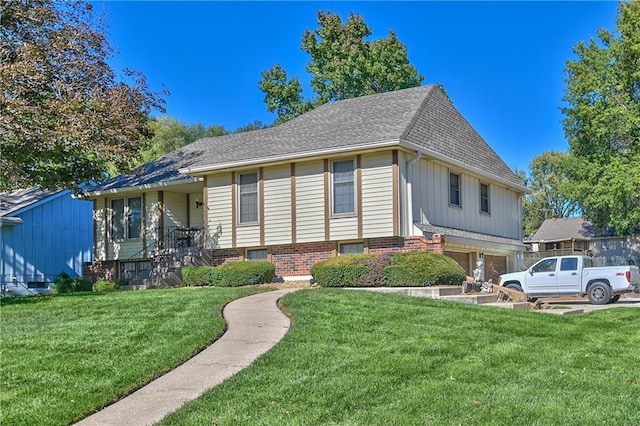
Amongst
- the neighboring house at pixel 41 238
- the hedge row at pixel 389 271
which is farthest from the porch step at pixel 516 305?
the neighboring house at pixel 41 238

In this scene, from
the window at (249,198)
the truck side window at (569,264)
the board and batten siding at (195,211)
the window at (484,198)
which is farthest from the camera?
the board and batten siding at (195,211)

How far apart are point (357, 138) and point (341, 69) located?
20022mm

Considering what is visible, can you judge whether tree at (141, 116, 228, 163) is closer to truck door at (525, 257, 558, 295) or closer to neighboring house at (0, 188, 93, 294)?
neighboring house at (0, 188, 93, 294)

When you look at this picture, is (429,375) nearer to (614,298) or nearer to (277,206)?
(277,206)

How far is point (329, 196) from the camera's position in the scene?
20.2 metres

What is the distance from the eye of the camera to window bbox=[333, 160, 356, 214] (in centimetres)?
1995

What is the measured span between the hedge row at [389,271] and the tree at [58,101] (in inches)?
240

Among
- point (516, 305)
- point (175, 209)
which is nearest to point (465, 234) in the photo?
point (516, 305)

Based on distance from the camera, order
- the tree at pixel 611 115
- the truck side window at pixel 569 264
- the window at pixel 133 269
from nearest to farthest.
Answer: the truck side window at pixel 569 264 < the window at pixel 133 269 < the tree at pixel 611 115

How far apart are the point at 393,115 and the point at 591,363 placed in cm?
1425

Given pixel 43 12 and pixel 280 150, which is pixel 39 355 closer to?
pixel 43 12

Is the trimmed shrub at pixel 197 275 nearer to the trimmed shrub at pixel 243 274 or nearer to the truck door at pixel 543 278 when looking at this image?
the trimmed shrub at pixel 243 274

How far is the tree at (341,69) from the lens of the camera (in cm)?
3894

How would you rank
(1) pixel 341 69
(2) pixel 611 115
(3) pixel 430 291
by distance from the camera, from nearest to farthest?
1. (3) pixel 430 291
2. (2) pixel 611 115
3. (1) pixel 341 69
